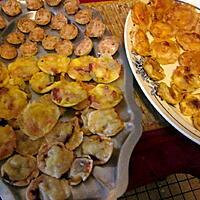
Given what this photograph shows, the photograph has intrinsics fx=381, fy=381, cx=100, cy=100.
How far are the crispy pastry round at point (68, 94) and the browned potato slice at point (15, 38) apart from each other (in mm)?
148

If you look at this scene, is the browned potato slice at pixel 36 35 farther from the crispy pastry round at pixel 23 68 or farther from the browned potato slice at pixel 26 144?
the browned potato slice at pixel 26 144

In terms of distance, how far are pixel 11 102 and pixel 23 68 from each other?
0.30 feet

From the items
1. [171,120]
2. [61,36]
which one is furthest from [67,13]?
[171,120]

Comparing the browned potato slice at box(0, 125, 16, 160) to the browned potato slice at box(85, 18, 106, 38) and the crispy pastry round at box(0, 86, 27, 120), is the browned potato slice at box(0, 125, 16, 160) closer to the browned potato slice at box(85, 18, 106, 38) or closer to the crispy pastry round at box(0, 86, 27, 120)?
the crispy pastry round at box(0, 86, 27, 120)

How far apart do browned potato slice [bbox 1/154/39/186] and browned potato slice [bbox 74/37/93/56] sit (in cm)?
27

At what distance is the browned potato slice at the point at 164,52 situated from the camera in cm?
85

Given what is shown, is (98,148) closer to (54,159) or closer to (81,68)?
(54,159)

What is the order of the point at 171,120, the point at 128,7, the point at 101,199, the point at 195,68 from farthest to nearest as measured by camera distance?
the point at 128,7 → the point at 195,68 → the point at 171,120 → the point at 101,199

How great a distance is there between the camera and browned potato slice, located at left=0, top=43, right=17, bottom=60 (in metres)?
0.79

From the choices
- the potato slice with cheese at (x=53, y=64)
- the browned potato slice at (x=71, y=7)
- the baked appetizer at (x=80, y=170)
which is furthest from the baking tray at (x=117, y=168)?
the browned potato slice at (x=71, y=7)

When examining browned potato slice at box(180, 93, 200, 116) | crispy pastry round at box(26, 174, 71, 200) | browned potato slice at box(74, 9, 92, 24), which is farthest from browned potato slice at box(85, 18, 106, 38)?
crispy pastry round at box(26, 174, 71, 200)

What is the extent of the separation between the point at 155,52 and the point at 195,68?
0.31ft

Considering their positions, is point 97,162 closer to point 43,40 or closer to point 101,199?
point 101,199

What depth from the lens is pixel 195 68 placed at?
841 mm
